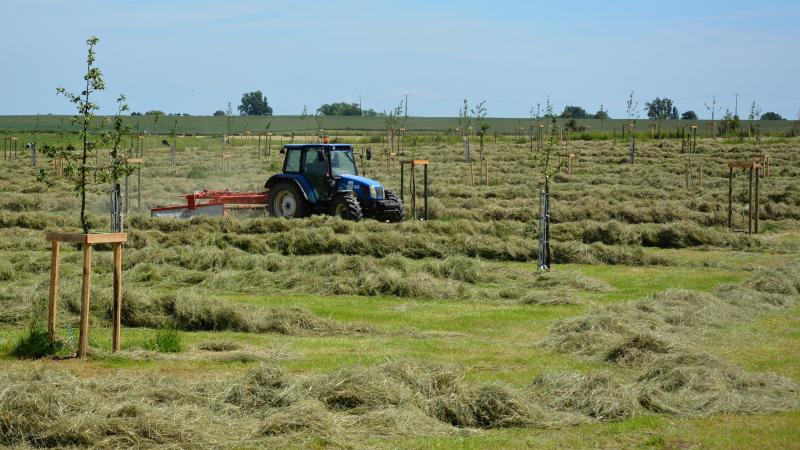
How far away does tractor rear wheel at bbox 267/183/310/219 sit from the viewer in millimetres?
24500

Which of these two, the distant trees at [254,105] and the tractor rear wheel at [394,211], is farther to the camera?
the distant trees at [254,105]

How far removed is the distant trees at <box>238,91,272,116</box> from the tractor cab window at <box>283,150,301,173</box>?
117789mm

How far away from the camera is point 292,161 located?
25.4 metres

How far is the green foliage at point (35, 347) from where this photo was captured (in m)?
10.2

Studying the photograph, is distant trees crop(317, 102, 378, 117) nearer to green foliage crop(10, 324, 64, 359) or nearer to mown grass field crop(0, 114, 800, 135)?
mown grass field crop(0, 114, 800, 135)

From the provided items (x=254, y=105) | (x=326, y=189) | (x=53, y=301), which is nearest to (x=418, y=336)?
(x=53, y=301)

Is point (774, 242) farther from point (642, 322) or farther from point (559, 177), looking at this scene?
point (559, 177)

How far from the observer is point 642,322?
11.7m

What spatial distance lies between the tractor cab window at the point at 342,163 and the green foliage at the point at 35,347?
14666 millimetres

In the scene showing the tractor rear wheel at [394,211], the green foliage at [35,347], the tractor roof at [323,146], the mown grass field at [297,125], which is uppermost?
the mown grass field at [297,125]

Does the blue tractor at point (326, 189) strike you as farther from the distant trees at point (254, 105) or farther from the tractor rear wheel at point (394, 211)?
the distant trees at point (254, 105)

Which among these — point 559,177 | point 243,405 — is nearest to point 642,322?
point 243,405

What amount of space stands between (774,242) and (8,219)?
16713mm

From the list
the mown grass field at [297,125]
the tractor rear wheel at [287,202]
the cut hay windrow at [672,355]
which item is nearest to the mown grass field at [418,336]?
the cut hay windrow at [672,355]
